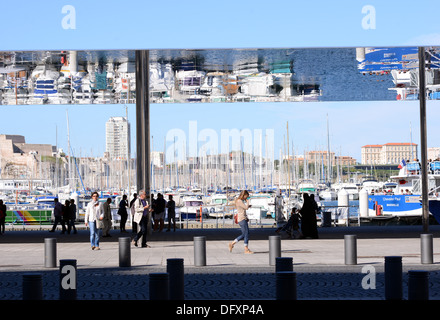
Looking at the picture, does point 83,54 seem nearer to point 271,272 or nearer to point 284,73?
point 284,73

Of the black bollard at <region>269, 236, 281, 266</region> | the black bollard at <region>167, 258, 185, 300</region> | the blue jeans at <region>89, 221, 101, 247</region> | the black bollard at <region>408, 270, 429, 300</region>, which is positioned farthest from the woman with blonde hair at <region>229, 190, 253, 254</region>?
the black bollard at <region>408, 270, 429, 300</region>

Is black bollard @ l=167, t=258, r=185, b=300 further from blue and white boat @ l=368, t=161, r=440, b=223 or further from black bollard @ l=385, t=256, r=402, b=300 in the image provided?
blue and white boat @ l=368, t=161, r=440, b=223

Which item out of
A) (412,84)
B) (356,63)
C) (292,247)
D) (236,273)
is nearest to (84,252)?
(292,247)

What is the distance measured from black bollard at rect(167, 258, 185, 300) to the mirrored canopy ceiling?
49.4 ft

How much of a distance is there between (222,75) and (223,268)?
14.6m

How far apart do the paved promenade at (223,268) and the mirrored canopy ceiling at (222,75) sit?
5.84 m

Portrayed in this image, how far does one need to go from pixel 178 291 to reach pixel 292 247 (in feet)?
43.2

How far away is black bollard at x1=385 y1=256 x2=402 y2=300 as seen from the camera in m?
12.0

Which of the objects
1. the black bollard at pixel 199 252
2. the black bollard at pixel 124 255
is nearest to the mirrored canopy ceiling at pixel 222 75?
the black bollard at pixel 124 255

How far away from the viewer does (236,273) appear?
16.8 m

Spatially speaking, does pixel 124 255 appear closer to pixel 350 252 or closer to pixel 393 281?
pixel 350 252

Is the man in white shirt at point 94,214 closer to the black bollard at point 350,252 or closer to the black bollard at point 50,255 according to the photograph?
the black bollard at point 50,255

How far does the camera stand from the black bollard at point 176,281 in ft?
39.0

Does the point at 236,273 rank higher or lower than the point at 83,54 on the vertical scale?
lower
